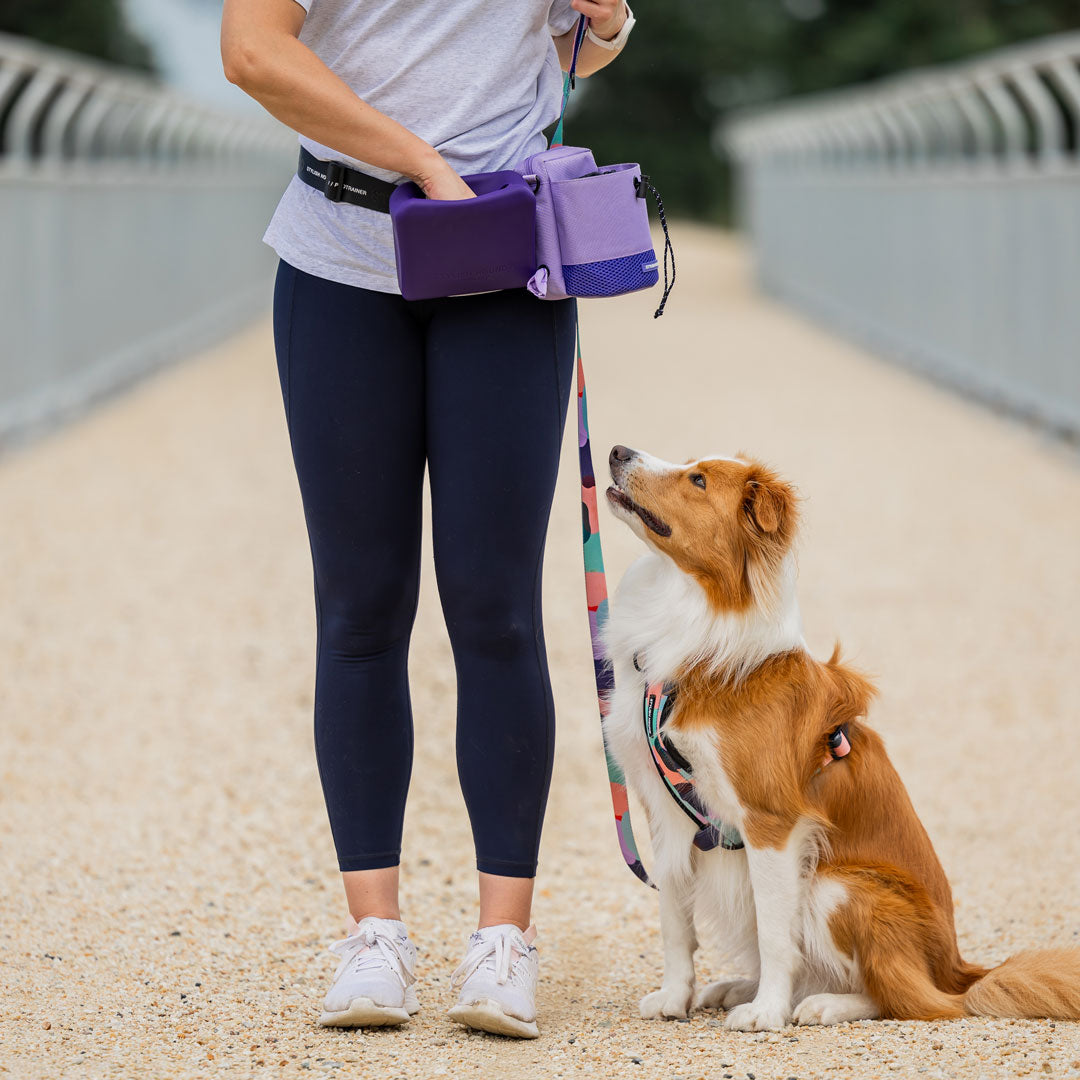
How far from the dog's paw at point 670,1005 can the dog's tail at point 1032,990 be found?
521mm

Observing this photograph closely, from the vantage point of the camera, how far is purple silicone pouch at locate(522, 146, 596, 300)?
2.61 metres

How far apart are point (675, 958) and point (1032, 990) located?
661mm

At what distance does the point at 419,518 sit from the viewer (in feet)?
9.19

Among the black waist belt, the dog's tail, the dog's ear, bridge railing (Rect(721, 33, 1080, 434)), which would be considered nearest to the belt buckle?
the black waist belt

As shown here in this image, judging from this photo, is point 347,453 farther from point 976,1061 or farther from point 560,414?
point 976,1061

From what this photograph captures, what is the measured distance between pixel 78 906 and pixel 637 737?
5.02 feet

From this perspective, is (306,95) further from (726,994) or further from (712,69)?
(712,69)

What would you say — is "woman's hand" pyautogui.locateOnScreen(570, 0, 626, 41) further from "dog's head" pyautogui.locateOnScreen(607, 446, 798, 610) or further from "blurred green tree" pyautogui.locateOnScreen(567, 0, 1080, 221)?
"blurred green tree" pyautogui.locateOnScreen(567, 0, 1080, 221)

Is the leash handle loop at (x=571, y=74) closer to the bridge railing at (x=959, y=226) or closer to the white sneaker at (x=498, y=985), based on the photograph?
the white sneaker at (x=498, y=985)

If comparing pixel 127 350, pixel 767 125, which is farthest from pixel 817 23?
pixel 127 350

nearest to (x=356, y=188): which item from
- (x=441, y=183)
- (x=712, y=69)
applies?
(x=441, y=183)

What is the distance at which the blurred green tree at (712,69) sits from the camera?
34.7 metres

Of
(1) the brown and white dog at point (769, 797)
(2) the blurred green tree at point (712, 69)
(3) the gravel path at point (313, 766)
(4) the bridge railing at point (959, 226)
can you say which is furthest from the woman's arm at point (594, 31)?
(2) the blurred green tree at point (712, 69)

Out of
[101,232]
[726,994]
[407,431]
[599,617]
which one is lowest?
[726,994]
